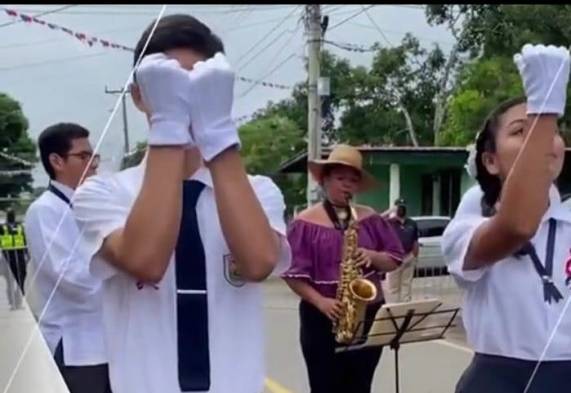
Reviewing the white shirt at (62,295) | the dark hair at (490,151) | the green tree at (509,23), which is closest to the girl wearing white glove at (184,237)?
the dark hair at (490,151)

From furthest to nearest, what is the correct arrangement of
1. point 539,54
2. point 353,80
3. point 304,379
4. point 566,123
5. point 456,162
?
point 304,379 < point 456,162 < point 353,80 < point 566,123 < point 539,54

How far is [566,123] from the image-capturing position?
3582mm

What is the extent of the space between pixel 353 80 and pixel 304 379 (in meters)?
3.06

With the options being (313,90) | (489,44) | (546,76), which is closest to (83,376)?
(313,90)

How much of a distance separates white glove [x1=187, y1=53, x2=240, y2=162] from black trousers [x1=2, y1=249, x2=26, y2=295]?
1981mm

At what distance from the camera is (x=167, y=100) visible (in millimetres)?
1504

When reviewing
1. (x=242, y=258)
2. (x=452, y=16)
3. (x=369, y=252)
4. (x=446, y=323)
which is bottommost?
(x=446, y=323)

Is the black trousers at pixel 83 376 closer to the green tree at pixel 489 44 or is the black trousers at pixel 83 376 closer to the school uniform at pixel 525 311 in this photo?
the school uniform at pixel 525 311

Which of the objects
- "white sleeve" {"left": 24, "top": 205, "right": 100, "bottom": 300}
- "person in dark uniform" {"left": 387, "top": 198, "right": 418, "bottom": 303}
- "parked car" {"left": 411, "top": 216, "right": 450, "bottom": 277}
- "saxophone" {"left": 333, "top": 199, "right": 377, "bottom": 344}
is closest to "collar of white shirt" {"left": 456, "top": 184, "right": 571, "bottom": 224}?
"white sleeve" {"left": 24, "top": 205, "right": 100, "bottom": 300}

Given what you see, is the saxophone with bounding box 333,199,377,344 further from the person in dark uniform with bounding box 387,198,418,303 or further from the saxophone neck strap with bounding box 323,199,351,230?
the person in dark uniform with bounding box 387,198,418,303

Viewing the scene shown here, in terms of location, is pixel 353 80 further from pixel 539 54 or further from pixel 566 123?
pixel 539 54

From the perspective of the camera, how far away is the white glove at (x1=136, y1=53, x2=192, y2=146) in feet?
4.91

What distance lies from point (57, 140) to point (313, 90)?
814 millimetres

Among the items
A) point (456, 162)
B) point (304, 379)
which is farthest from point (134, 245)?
point (304, 379)
